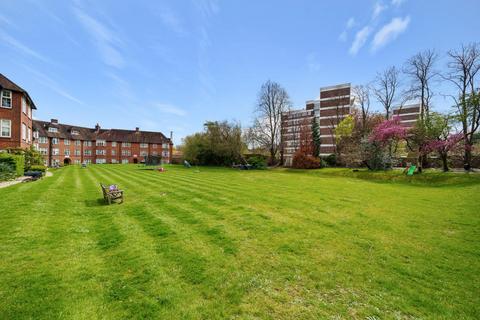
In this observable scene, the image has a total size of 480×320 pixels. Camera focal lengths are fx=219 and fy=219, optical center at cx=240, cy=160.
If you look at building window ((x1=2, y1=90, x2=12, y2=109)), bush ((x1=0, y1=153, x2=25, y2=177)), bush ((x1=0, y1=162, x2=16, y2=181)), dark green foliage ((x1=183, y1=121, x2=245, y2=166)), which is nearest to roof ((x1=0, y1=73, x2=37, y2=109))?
building window ((x1=2, y1=90, x2=12, y2=109))

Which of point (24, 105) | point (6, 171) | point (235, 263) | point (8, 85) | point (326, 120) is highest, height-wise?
point (326, 120)

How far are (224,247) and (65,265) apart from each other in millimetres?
3635

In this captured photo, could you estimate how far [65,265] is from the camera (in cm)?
493

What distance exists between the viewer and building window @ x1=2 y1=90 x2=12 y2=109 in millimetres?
23531

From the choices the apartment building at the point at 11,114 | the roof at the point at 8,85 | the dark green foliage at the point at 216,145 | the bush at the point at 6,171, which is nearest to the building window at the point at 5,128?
the apartment building at the point at 11,114

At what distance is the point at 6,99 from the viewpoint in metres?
23.7

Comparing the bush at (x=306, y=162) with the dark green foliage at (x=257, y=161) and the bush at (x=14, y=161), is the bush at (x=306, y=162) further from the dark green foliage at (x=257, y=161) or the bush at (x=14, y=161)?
the bush at (x=14, y=161)

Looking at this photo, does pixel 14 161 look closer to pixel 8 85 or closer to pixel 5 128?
pixel 5 128

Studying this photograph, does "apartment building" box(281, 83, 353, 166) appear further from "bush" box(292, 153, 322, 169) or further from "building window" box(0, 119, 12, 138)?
"building window" box(0, 119, 12, 138)

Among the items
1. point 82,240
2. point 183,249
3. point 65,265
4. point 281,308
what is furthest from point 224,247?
point 82,240

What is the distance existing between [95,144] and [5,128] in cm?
4426

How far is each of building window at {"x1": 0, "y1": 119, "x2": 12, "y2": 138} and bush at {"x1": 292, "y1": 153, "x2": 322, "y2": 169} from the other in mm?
38621

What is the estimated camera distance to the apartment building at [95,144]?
5444 centimetres

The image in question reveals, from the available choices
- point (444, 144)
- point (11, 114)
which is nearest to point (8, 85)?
point (11, 114)
